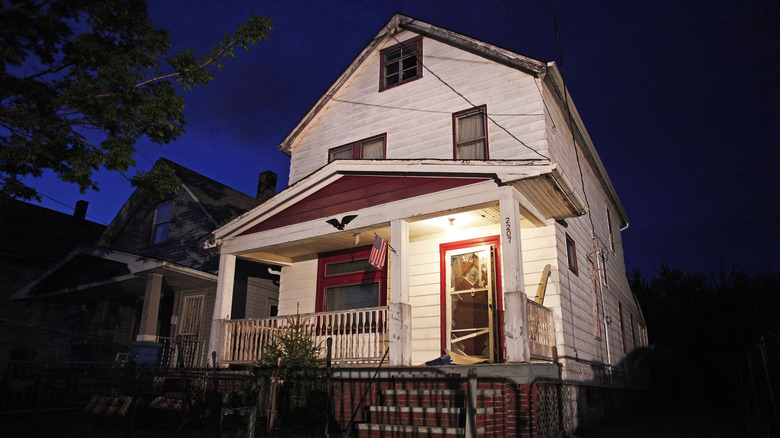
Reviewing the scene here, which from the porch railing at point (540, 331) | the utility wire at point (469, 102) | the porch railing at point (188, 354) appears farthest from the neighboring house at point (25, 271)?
the porch railing at point (540, 331)

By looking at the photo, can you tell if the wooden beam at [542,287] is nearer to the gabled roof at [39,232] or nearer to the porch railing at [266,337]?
the porch railing at [266,337]

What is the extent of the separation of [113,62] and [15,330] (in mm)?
14005

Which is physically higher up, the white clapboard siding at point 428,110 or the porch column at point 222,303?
the white clapboard siding at point 428,110

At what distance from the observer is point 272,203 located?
35.4 ft

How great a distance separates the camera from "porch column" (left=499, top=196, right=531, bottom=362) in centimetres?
706

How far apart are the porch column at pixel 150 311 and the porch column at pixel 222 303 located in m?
2.71

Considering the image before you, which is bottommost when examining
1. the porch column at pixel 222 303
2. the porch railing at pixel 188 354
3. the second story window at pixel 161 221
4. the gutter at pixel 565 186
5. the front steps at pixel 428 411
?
the front steps at pixel 428 411

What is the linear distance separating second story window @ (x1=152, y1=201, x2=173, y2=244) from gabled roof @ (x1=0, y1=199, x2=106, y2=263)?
12.9 feet

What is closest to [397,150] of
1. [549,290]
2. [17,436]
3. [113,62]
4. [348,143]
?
[348,143]

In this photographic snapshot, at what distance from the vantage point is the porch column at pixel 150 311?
12764 mm

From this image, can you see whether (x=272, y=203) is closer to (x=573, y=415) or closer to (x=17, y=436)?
(x=17, y=436)

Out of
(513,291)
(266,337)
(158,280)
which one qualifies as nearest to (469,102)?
(513,291)

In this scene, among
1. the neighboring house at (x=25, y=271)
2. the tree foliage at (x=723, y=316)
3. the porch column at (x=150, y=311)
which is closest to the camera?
the porch column at (x=150, y=311)

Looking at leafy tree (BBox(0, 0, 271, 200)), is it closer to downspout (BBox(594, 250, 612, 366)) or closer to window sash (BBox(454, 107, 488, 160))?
window sash (BBox(454, 107, 488, 160))
